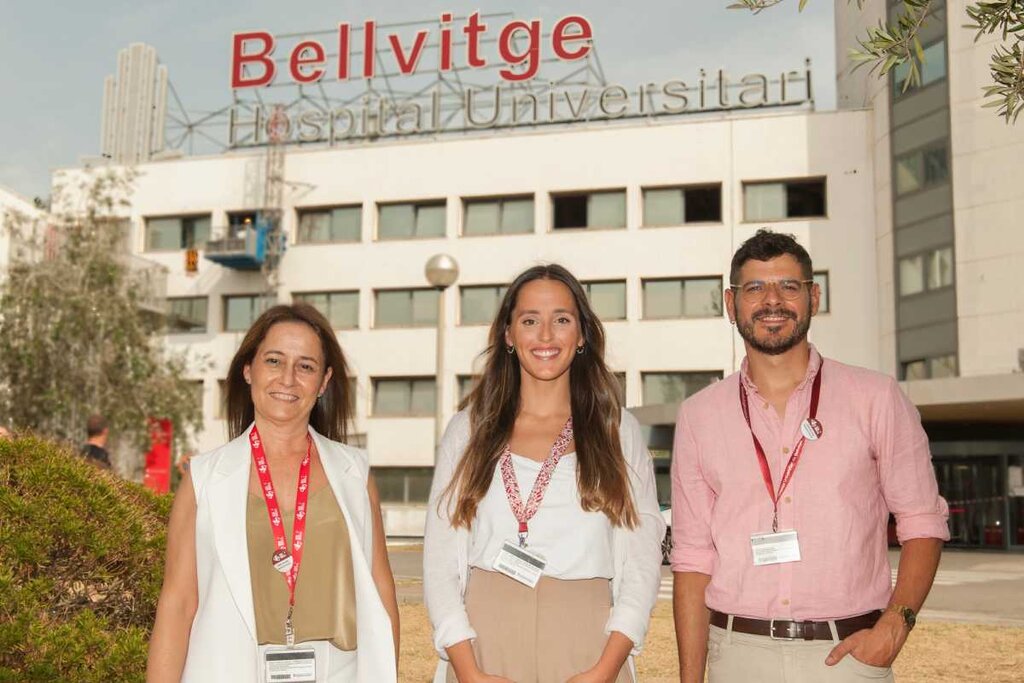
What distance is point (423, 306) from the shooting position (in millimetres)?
39844

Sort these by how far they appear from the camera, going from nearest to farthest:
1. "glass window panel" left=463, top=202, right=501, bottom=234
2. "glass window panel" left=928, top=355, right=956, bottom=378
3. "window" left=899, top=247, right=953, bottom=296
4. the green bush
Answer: the green bush → "glass window panel" left=928, top=355, right=956, bottom=378 → "window" left=899, top=247, right=953, bottom=296 → "glass window panel" left=463, top=202, right=501, bottom=234

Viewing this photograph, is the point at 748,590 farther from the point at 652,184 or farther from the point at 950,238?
the point at 652,184

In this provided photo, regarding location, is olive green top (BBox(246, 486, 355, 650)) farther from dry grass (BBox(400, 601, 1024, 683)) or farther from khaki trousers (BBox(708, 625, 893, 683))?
dry grass (BBox(400, 601, 1024, 683))

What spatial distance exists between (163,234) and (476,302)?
1355cm

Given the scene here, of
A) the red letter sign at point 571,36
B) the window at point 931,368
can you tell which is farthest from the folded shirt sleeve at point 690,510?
the red letter sign at point 571,36

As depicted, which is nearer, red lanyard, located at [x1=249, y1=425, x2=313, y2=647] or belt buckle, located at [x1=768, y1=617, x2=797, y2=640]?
red lanyard, located at [x1=249, y1=425, x2=313, y2=647]

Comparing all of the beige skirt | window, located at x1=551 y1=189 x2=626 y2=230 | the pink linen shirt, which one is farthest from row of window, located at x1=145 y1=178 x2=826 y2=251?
the beige skirt

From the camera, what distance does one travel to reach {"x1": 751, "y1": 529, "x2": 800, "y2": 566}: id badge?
3492mm

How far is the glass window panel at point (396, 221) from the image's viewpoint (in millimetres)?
40594

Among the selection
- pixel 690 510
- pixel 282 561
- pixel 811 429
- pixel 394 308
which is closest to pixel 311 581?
pixel 282 561

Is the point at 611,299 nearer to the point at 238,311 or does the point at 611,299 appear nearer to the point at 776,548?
the point at 238,311

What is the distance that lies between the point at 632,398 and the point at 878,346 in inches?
328

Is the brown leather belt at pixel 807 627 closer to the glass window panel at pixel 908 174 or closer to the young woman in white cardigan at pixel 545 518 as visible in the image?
the young woman in white cardigan at pixel 545 518

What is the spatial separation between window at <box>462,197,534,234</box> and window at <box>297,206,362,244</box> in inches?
172
